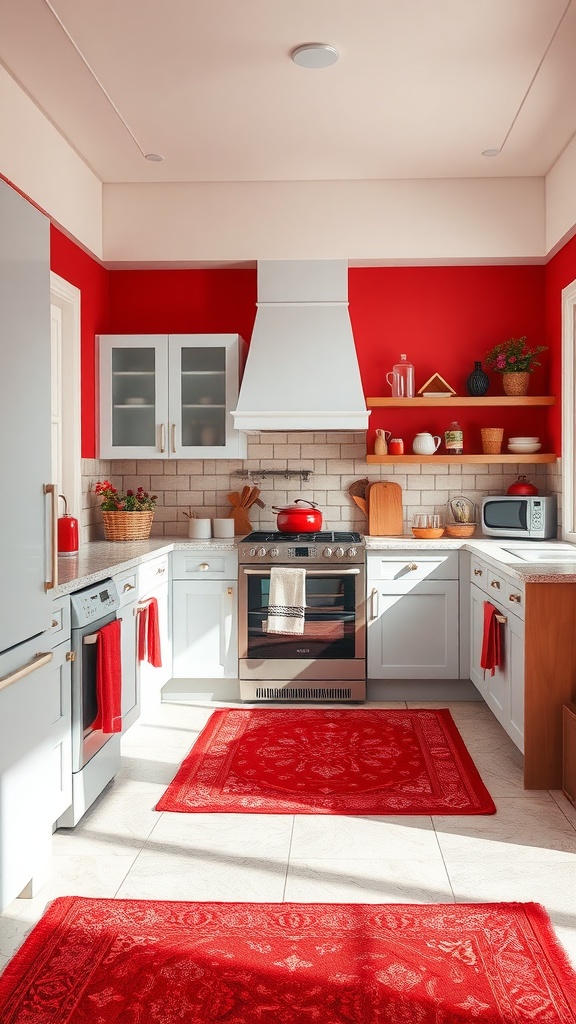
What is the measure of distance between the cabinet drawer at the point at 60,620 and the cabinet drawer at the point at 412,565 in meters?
2.19

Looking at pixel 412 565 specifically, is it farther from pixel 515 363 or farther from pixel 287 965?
pixel 287 965

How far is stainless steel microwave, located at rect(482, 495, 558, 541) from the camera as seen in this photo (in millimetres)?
4828

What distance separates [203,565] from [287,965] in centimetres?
280

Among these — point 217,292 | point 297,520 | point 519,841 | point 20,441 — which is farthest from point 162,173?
point 519,841

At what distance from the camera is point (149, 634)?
4078 millimetres

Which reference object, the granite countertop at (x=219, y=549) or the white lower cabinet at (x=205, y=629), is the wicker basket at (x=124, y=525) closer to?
the granite countertop at (x=219, y=549)

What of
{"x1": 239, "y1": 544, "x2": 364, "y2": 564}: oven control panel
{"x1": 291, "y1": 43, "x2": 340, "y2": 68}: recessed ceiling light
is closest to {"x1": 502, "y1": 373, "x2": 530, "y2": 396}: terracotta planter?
{"x1": 239, "y1": 544, "x2": 364, "y2": 564}: oven control panel

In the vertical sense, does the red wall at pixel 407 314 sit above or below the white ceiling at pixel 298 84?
below

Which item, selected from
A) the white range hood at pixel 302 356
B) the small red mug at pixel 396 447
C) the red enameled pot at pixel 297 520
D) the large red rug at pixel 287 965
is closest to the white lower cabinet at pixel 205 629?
the red enameled pot at pixel 297 520

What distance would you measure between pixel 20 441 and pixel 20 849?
3.79 ft

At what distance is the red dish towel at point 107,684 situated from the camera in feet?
10.4

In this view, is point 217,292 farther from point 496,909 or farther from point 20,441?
point 496,909

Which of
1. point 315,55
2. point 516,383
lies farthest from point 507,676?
point 315,55

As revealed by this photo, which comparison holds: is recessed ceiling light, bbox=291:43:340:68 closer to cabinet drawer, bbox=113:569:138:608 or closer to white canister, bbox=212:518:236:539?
cabinet drawer, bbox=113:569:138:608
